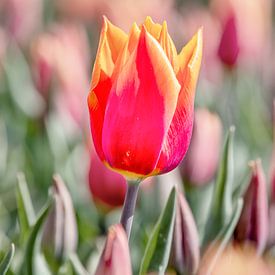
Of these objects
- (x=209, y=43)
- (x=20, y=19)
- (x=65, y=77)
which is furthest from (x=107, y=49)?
(x=20, y=19)

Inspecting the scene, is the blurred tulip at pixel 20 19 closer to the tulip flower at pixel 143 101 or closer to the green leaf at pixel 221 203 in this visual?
the green leaf at pixel 221 203

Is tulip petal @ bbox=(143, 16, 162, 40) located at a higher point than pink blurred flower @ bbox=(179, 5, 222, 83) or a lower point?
higher

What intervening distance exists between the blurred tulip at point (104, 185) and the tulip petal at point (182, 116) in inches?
9.4

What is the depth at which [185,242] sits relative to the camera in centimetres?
97

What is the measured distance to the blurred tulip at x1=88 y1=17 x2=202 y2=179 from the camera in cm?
84

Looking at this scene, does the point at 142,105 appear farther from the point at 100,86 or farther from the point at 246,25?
the point at 246,25

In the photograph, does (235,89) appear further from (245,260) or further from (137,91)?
(137,91)

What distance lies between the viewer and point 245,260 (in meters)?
0.96

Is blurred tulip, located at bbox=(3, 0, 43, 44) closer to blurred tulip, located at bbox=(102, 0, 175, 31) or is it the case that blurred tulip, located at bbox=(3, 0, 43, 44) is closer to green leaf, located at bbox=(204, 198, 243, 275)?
blurred tulip, located at bbox=(102, 0, 175, 31)

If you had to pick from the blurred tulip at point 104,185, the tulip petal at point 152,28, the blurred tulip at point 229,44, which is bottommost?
the blurred tulip at point 104,185

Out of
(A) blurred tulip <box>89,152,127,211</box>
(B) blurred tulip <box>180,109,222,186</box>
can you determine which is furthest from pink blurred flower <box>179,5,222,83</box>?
(A) blurred tulip <box>89,152,127,211</box>

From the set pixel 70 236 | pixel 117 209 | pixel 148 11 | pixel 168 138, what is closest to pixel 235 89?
pixel 148 11

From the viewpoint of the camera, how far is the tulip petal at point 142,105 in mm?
834

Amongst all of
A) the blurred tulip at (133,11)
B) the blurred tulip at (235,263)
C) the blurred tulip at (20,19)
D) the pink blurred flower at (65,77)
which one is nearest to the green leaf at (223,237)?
the blurred tulip at (235,263)
